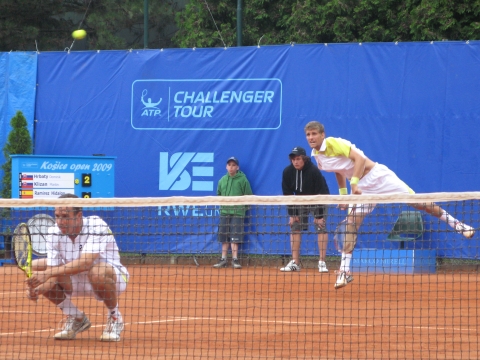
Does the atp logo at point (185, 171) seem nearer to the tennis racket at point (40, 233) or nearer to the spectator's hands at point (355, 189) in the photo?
the tennis racket at point (40, 233)

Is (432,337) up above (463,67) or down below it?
below

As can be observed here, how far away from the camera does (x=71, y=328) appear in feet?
19.1

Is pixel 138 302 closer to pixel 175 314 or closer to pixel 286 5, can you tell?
pixel 175 314

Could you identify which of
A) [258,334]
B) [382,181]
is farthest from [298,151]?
[258,334]

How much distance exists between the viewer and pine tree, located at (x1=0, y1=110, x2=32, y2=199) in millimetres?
12422

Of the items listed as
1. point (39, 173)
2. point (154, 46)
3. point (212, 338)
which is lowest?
point (212, 338)

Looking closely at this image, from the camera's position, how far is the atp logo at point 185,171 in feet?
39.5

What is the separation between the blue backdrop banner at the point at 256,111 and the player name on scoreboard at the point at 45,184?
737 mm

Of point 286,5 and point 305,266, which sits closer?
point 305,266

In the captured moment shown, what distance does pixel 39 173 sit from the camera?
12.0 metres

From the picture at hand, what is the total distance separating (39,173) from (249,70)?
314 cm

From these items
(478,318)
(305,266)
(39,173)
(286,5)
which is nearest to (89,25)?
(286,5)

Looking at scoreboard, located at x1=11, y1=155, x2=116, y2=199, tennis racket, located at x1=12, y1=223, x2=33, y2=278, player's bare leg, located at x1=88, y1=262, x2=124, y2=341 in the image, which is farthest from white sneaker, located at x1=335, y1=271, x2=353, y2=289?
scoreboard, located at x1=11, y1=155, x2=116, y2=199

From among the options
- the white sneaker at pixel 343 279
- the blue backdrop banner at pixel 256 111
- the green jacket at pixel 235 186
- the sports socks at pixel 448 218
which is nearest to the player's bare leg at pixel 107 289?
the white sneaker at pixel 343 279
